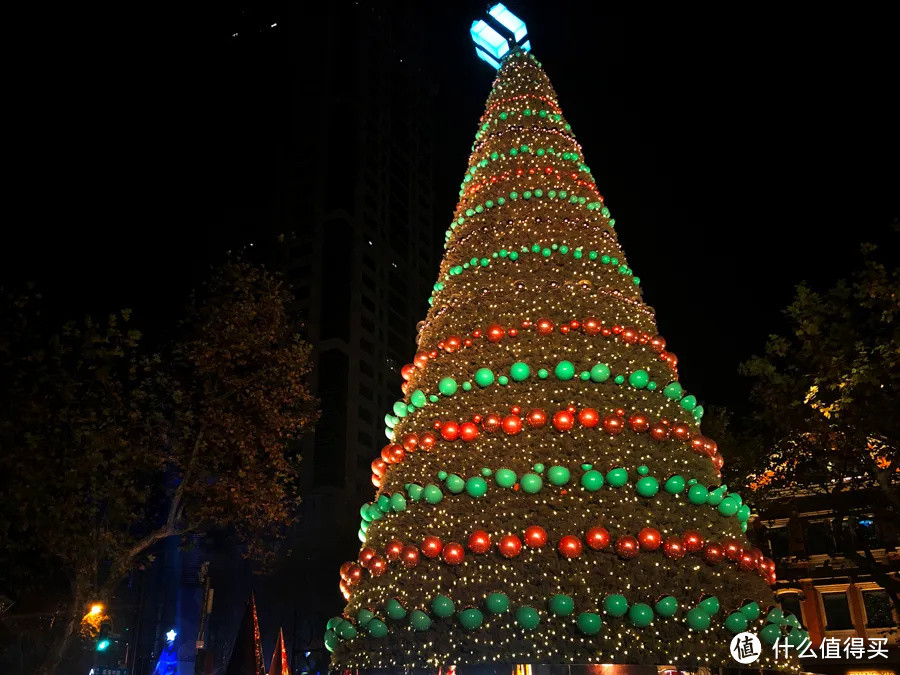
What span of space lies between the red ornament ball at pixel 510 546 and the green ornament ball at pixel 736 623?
1.90 meters

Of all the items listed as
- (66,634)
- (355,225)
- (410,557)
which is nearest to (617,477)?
(410,557)

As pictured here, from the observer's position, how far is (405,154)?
2625 inches

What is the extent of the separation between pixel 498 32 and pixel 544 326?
726cm

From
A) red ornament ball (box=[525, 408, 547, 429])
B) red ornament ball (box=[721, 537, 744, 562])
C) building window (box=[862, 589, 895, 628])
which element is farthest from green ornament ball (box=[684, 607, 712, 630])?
building window (box=[862, 589, 895, 628])

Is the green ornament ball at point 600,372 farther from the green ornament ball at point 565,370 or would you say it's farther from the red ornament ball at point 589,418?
the red ornament ball at point 589,418

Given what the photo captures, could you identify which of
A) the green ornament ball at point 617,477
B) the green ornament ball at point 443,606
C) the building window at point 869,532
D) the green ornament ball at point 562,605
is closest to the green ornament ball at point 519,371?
the green ornament ball at point 617,477

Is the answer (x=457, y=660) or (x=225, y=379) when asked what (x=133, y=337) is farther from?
(x=457, y=660)

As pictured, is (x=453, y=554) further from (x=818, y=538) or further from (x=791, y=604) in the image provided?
(x=791, y=604)

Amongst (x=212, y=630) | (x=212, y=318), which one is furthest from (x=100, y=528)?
(x=212, y=630)

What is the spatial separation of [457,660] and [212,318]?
10.4 metres

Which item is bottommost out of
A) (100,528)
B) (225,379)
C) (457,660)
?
(457,660)

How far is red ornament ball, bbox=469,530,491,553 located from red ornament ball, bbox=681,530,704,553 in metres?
1.83

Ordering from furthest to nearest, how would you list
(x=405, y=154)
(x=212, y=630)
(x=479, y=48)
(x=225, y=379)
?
(x=405, y=154) → (x=212, y=630) → (x=225, y=379) → (x=479, y=48)

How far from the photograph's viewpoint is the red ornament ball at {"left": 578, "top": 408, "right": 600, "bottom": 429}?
6.45 meters
